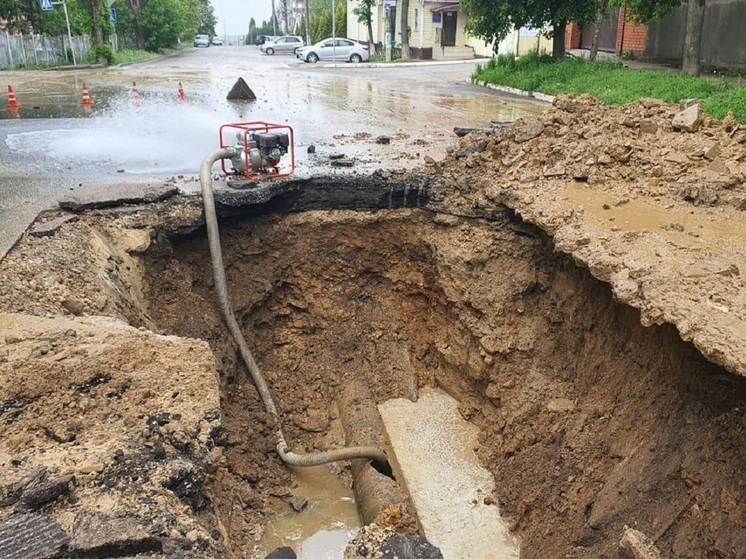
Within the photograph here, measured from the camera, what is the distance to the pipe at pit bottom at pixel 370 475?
611 cm

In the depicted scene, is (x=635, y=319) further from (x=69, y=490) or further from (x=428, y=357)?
(x=69, y=490)

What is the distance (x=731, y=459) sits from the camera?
14.7 ft

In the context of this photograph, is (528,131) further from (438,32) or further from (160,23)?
(160,23)

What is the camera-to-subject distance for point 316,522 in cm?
667

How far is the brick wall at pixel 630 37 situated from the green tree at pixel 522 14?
5.46 m

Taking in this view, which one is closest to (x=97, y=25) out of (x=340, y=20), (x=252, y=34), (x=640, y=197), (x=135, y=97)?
(x=135, y=97)

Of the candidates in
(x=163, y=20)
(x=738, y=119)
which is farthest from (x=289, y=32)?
(x=738, y=119)

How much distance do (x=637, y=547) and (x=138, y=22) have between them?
39.0 meters

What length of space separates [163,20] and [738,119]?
3609 cm

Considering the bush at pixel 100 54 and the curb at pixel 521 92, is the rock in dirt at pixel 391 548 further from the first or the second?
the bush at pixel 100 54

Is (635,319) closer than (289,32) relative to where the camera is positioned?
Yes

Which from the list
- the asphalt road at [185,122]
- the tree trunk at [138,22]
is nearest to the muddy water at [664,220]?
the asphalt road at [185,122]

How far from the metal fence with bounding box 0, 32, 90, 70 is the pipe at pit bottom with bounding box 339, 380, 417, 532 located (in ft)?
77.5

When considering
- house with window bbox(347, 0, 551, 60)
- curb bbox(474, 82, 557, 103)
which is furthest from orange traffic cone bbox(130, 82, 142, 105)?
house with window bbox(347, 0, 551, 60)
